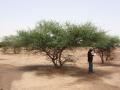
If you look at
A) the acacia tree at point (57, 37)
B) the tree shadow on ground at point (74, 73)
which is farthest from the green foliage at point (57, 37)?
the tree shadow on ground at point (74, 73)

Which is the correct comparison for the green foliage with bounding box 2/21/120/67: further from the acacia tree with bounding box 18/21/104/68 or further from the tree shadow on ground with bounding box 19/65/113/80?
the tree shadow on ground with bounding box 19/65/113/80

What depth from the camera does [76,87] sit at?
17.0m

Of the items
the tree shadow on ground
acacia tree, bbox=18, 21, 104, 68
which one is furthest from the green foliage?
the tree shadow on ground

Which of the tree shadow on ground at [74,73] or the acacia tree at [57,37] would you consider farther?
the acacia tree at [57,37]

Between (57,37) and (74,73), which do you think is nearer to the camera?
(74,73)

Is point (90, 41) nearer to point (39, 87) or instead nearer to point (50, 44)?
point (50, 44)

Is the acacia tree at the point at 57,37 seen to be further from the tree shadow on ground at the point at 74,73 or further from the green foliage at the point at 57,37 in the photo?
the tree shadow on ground at the point at 74,73

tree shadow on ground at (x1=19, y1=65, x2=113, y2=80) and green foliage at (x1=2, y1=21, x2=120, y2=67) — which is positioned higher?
green foliage at (x1=2, y1=21, x2=120, y2=67)

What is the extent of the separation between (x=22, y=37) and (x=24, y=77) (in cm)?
640

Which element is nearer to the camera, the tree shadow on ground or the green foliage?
the tree shadow on ground

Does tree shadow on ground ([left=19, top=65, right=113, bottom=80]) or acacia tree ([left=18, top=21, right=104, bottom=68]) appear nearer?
tree shadow on ground ([left=19, top=65, right=113, bottom=80])

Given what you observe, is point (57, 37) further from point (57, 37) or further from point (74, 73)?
point (74, 73)

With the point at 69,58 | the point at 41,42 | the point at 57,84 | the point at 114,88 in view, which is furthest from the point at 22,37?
the point at 114,88

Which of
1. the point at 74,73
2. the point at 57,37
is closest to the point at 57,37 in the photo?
the point at 57,37
